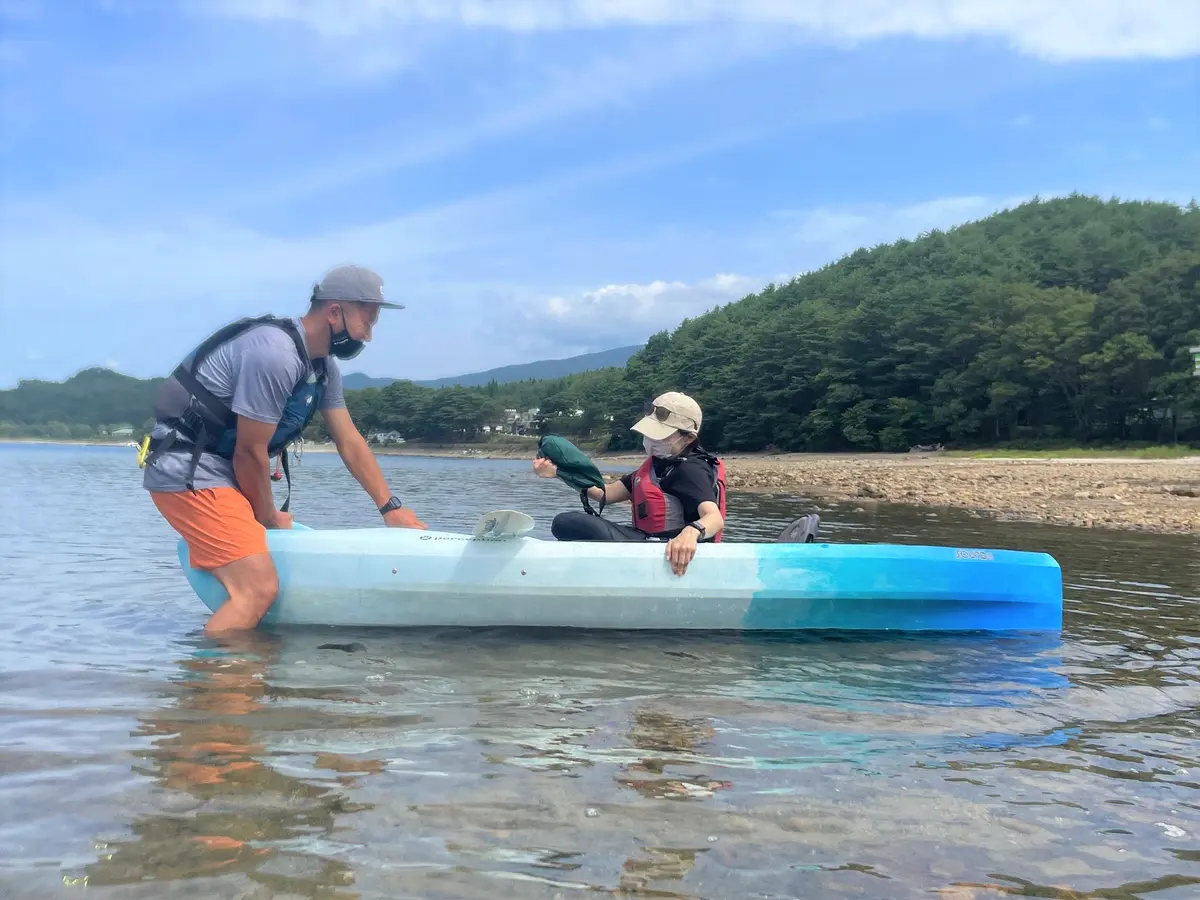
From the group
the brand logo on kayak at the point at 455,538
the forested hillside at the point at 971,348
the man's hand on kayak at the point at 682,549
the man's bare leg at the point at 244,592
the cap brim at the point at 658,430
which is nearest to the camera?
the man's bare leg at the point at 244,592

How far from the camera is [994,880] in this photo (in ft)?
7.41

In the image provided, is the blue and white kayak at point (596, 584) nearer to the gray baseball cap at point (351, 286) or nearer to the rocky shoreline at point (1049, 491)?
the gray baseball cap at point (351, 286)

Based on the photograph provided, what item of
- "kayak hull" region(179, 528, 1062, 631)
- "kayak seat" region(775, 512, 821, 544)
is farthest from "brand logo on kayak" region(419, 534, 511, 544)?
"kayak seat" region(775, 512, 821, 544)

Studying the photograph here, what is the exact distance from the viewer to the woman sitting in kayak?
5.38m

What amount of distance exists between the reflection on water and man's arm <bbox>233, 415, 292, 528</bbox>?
0.76 m

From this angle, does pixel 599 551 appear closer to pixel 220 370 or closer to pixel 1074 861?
pixel 220 370

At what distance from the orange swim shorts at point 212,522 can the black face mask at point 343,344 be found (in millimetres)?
957

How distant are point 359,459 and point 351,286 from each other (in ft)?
4.26

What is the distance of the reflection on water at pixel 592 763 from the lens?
7.48 feet

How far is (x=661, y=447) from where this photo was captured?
5473 mm

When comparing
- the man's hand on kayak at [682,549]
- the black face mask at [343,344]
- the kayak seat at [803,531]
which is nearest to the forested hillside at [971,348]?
the kayak seat at [803,531]

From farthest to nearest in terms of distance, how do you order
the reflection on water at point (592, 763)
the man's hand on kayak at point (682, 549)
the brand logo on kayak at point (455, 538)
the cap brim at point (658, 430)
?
the cap brim at point (658, 430) → the brand logo on kayak at point (455, 538) → the man's hand on kayak at point (682, 549) → the reflection on water at point (592, 763)

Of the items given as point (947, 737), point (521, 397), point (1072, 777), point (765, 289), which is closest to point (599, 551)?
point (947, 737)

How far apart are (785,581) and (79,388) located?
6390 centimetres
